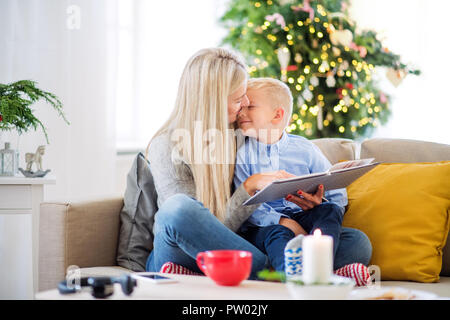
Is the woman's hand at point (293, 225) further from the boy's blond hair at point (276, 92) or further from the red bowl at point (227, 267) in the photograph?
the red bowl at point (227, 267)

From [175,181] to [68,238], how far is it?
366 mm

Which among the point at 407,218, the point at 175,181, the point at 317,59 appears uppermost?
the point at 317,59

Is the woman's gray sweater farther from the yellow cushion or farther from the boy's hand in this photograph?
the yellow cushion

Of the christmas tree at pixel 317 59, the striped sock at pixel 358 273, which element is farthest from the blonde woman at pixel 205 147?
the christmas tree at pixel 317 59

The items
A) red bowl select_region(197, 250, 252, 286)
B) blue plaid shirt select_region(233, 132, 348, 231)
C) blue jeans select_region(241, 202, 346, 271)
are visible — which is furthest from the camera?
blue plaid shirt select_region(233, 132, 348, 231)

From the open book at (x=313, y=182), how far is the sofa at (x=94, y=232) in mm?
336

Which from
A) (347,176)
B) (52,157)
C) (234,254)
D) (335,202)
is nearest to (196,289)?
(234,254)

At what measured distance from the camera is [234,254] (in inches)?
47.6

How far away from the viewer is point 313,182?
1.56 metres

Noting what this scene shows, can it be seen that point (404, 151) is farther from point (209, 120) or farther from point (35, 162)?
point (35, 162)

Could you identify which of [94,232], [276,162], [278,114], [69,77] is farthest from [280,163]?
[69,77]

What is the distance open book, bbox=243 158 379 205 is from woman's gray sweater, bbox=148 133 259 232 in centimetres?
13

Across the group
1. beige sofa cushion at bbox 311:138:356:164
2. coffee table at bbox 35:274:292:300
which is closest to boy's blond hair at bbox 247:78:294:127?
beige sofa cushion at bbox 311:138:356:164

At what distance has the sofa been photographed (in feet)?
5.62
